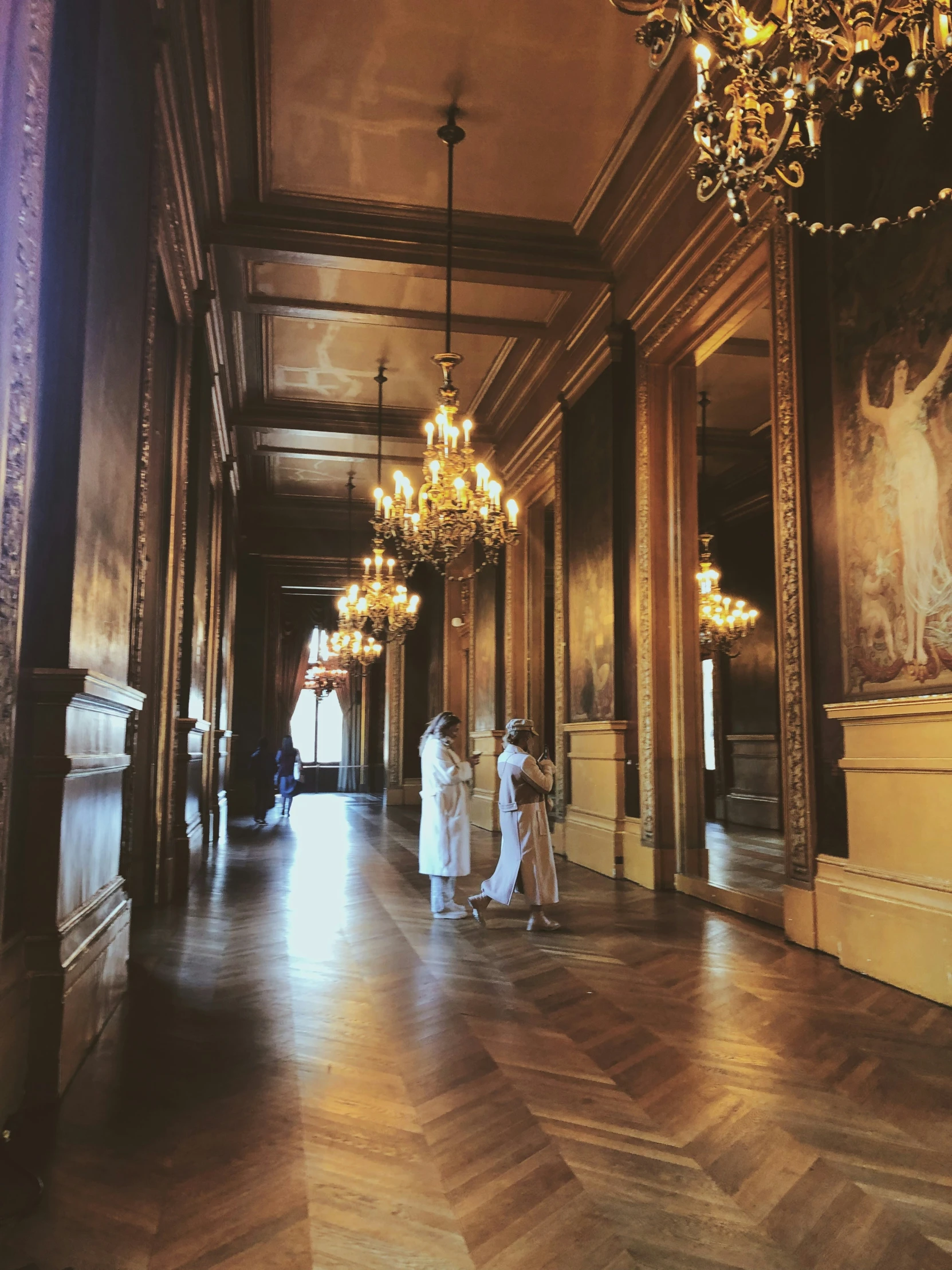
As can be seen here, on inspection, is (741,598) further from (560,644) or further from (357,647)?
(357,647)

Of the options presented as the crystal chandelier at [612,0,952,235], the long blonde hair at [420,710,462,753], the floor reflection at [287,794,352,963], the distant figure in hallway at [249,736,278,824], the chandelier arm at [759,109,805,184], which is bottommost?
the floor reflection at [287,794,352,963]

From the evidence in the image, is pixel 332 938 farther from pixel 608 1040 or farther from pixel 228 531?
pixel 228 531

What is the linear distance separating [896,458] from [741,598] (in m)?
8.64

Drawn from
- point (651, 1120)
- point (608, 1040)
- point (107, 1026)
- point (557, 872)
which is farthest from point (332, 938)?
point (557, 872)

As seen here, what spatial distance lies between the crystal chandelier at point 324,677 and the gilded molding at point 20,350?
19.9 meters

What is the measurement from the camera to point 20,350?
259 centimetres

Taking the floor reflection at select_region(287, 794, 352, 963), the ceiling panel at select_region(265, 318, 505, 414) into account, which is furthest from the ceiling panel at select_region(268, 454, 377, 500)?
the floor reflection at select_region(287, 794, 352, 963)

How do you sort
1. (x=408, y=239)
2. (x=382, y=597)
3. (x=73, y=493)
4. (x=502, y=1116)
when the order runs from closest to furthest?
1. (x=502, y=1116)
2. (x=73, y=493)
3. (x=408, y=239)
4. (x=382, y=597)

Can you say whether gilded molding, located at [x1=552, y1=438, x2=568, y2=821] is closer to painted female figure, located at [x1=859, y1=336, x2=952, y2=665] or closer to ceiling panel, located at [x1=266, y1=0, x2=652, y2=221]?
ceiling panel, located at [x1=266, y1=0, x2=652, y2=221]

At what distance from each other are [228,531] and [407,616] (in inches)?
141

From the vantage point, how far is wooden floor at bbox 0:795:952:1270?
6.61 feet

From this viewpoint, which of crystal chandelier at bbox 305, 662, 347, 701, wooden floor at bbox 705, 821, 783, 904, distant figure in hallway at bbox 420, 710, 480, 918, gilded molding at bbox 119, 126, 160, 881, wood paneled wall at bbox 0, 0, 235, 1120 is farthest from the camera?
crystal chandelier at bbox 305, 662, 347, 701

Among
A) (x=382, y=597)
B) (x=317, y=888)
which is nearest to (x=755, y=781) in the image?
(x=382, y=597)

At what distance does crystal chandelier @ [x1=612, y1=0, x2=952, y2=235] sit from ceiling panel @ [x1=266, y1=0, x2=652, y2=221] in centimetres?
333
